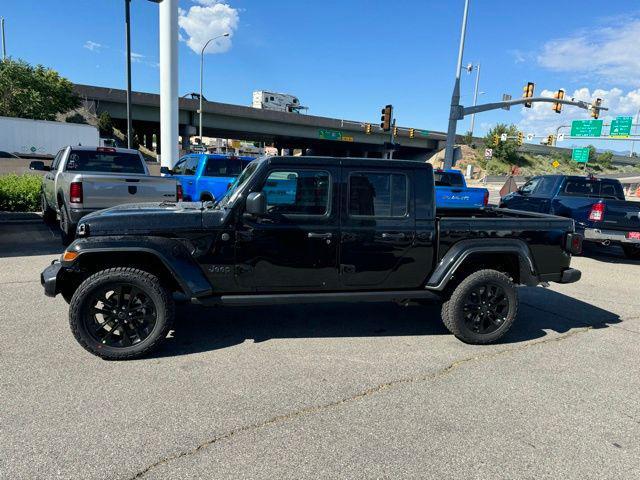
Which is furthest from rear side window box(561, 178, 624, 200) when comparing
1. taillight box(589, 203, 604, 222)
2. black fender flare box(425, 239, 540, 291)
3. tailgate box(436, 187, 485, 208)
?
black fender flare box(425, 239, 540, 291)

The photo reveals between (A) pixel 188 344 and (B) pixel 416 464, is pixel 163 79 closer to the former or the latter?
(A) pixel 188 344

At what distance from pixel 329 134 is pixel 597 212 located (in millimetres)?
50807

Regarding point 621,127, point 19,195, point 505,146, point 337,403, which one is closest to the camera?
point 337,403

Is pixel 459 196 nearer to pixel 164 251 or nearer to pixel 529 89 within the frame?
pixel 164 251

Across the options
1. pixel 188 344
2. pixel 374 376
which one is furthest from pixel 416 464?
pixel 188 344

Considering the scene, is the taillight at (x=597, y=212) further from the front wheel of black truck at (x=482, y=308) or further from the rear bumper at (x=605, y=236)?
the front wheel of black truck at (x=482, y=308)

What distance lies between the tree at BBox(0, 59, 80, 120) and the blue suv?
33.7 meters

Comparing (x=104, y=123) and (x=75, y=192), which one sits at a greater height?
(x=104, y=123)

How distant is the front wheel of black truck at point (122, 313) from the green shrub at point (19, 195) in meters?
9.44

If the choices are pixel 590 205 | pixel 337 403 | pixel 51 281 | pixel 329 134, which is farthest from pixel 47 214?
pixel 329 134

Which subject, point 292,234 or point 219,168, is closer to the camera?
point 292,234

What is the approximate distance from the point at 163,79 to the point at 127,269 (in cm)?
1505

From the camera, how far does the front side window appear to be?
4.12 m

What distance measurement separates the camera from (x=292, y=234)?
161 inches
